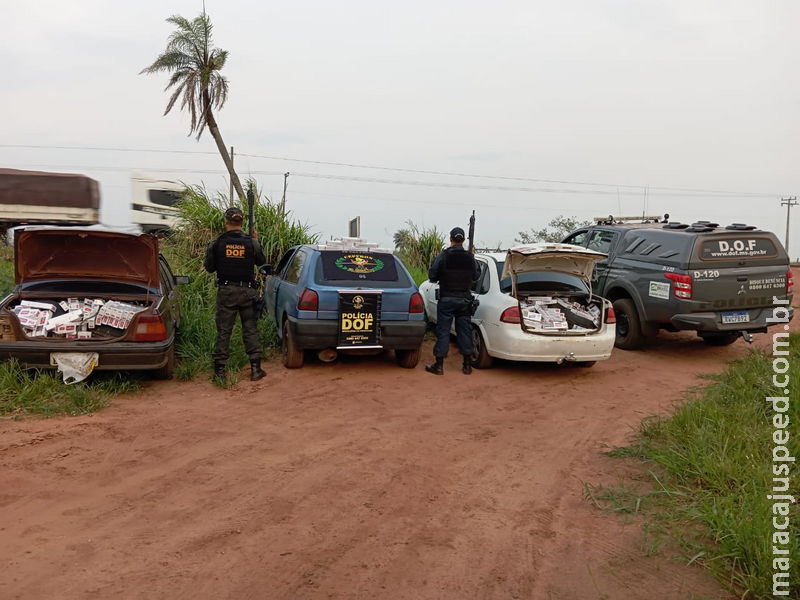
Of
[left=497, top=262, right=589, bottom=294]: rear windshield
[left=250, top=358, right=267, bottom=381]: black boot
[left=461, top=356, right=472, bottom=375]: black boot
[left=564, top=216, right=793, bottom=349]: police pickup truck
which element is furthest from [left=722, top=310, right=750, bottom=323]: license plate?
[left=250, top=358, right=267, bottom=381]: black boot

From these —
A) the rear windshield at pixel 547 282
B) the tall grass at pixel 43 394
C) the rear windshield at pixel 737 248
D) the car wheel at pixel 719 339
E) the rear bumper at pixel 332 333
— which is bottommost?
the tall grass at pixel 43 394

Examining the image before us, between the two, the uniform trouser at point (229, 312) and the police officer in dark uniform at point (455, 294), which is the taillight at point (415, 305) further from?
the uniform trouser at point (229, 312)

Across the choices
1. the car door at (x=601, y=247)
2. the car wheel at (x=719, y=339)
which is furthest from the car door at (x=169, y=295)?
the car wheel at (x=719, y=339)

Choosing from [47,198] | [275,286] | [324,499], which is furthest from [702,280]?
[47,198]

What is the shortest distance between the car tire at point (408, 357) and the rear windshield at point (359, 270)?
87 cm

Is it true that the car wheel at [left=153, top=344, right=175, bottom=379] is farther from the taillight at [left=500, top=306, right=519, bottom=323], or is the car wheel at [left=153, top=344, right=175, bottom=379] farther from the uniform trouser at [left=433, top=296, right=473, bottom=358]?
the taillight at [left=500, top=306, right=519, bottom=323]

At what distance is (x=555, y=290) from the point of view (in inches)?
348

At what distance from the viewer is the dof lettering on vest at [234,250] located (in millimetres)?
7344

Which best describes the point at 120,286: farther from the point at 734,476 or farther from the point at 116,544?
the point at 734,476

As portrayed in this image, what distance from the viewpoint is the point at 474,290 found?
899 centimetres

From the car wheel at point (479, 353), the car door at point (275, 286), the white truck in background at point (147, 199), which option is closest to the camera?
the car wheel at point (479, 353)

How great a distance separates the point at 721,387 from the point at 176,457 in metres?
5.44

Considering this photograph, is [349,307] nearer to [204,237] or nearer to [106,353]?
[106,353]

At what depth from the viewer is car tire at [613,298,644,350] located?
384 inches
